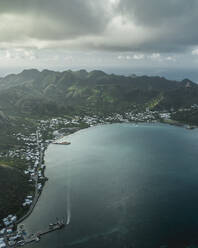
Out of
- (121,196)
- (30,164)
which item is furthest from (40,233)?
(30,164)

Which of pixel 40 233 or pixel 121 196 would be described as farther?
pixel 121 196

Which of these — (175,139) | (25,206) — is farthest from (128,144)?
(25,206)

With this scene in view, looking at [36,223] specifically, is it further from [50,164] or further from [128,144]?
[128,144]

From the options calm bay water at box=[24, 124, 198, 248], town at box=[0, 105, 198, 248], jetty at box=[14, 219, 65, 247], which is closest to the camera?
jetty at box=[14, 219, 65, 247]

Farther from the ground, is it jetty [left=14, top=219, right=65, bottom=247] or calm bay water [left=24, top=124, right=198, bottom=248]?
calm bay water [left=24, top=124, right=198, bottom=248]

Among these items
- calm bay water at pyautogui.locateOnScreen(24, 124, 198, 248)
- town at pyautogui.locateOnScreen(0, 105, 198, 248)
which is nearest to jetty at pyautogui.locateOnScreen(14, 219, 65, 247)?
town at pyautogui.locateOnScreen(0, 105, 198, 248)

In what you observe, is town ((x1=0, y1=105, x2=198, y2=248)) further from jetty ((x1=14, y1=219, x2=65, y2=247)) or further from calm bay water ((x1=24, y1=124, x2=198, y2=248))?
calm bay water ((x1=24, y1=124, x2=198, y2=248))

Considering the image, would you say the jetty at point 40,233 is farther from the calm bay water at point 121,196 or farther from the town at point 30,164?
the calm bay water at point 121,196

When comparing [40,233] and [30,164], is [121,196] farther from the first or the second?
[30,164]

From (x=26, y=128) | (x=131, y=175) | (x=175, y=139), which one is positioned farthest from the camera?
(x=26, y=128)
